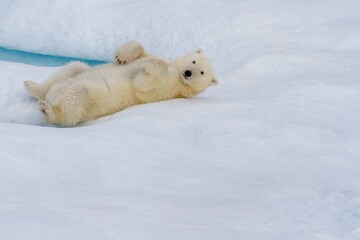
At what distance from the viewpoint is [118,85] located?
4094 millimetres

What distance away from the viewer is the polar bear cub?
385 cm

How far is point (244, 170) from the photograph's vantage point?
2.67 m

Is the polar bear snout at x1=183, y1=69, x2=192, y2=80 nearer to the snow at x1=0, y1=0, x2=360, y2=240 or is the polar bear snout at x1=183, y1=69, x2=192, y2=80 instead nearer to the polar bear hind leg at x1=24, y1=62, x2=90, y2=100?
the snow at x1=0, y1=0, x2=360, y2=240

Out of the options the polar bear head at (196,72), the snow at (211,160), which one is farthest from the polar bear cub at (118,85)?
the snow at (211,160)

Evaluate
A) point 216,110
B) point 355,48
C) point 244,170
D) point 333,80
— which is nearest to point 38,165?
point 244,170

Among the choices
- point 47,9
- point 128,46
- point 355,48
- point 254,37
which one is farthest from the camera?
point 47,9

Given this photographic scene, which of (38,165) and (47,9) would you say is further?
(47,9)

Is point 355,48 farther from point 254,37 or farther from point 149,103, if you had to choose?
point 149,103

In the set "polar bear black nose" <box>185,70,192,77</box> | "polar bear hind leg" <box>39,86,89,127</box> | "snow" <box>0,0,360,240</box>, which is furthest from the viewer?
"polar bear black nose" <box>185,70,192,77</box>

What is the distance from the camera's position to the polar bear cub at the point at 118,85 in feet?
12.6

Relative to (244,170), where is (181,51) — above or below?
below

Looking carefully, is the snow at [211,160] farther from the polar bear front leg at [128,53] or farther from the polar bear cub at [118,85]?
the polar bear front leg at [128,53]

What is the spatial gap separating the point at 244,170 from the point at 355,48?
3.19 m

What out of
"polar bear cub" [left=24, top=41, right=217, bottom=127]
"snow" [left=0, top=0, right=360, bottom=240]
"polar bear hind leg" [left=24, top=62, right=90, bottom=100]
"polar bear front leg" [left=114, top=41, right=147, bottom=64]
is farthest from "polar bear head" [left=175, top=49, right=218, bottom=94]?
"polar bear hind leg" [left=24, top=62, right=90, bottom=100]
